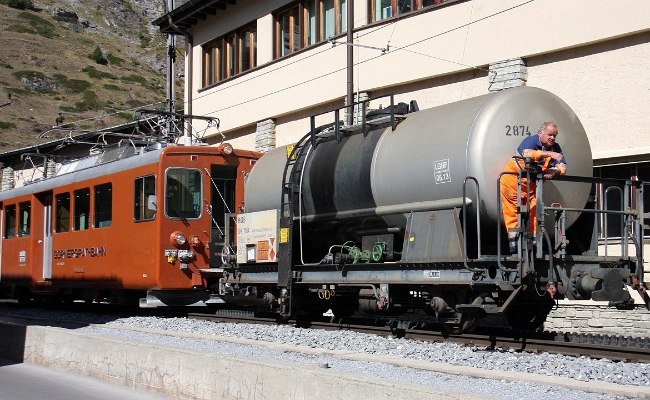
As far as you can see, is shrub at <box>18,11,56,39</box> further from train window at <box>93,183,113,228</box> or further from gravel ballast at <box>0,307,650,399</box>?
gravel ballast at <box>0,307,650,399</box>

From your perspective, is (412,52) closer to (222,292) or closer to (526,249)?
(222,292)

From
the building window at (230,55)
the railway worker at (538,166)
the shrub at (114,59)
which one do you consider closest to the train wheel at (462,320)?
the railway worker at (538,166)

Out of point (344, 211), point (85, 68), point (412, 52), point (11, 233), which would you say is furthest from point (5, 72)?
point (344, 211)

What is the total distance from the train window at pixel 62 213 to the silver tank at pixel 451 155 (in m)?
8.11

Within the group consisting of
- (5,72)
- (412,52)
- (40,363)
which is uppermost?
(5,72)

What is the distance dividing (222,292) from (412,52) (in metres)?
7.61

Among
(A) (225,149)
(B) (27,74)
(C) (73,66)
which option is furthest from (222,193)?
(C) (73,66)

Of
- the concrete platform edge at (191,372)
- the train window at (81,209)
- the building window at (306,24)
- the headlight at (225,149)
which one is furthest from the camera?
the building window at (306,24)

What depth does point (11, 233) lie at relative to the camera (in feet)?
65.5

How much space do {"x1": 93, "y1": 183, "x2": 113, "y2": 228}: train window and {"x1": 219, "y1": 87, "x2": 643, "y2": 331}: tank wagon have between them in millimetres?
4415

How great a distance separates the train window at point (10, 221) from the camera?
19.9 meters

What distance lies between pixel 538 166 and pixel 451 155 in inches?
44.3

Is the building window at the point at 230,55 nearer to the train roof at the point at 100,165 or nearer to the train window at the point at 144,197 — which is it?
the train roof at the point at 100,165

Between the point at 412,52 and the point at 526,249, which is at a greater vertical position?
the point at 412,52
